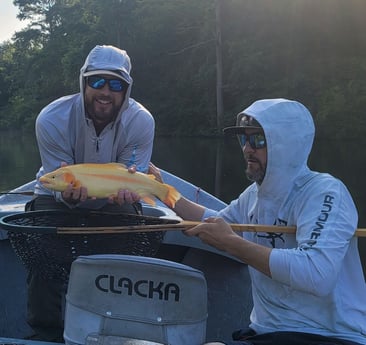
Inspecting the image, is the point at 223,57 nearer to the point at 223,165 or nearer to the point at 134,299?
the point at 223,165

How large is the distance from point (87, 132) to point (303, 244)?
5.03ft

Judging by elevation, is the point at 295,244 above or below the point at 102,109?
below

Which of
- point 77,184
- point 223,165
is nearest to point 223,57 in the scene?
point 223,165

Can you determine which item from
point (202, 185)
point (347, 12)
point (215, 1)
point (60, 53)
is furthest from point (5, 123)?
point (202, 185)

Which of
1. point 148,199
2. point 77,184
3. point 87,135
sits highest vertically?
point 87,135

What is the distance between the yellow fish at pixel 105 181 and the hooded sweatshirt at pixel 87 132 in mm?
431

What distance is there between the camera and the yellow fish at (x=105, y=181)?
2.51 meters

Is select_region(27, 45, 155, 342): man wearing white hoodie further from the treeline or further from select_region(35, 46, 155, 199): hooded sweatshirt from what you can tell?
the treeline

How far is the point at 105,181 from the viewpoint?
2574 mm

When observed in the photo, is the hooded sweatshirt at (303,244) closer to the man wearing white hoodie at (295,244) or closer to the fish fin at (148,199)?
the man wearing white hoodie at (295,244)

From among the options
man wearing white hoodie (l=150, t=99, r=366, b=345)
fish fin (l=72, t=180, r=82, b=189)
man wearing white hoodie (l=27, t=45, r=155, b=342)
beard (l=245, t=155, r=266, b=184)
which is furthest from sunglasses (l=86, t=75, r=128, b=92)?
beard (l=245, t=155, r=266, b=184)

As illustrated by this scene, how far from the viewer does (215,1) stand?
101 ft

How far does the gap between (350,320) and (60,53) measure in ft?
150

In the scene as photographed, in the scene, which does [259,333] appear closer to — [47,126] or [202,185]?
[47,126]
